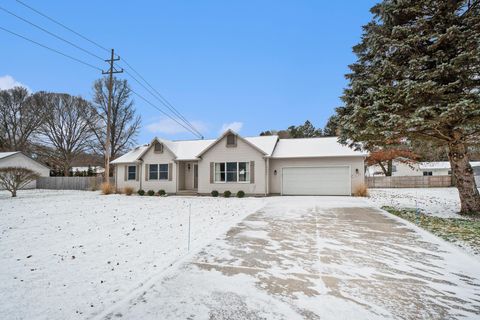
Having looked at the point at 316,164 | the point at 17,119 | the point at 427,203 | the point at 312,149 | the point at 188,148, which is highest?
the point at 17,119

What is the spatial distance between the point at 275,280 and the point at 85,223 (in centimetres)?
666

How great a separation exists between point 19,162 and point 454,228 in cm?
3697

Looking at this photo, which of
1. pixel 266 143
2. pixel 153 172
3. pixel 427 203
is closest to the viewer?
pixel 427 203

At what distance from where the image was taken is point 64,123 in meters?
32.3

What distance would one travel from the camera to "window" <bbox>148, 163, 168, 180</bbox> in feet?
65.7

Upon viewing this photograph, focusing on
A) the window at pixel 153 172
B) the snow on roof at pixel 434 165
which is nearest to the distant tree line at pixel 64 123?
the window at pixel 153 172

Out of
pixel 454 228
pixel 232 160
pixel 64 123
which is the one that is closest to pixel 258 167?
pixel 232 160

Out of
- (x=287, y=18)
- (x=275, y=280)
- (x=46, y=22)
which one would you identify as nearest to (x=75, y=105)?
(x=46, y=22)

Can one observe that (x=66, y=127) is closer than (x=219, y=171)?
No

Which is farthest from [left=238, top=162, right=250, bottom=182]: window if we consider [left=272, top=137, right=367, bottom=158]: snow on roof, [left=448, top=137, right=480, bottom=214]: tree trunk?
[left=448, top=137, right=480, bottom=214]: tree trunk

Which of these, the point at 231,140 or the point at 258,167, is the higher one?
the point at 231,140

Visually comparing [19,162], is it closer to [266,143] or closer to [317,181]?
[266,143]

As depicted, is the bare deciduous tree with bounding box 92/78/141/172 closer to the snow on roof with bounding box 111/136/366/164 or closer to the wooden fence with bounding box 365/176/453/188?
the snow on roof with bounding box 111/136/366/164

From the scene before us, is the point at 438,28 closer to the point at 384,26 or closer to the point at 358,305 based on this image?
the point at 384,26
